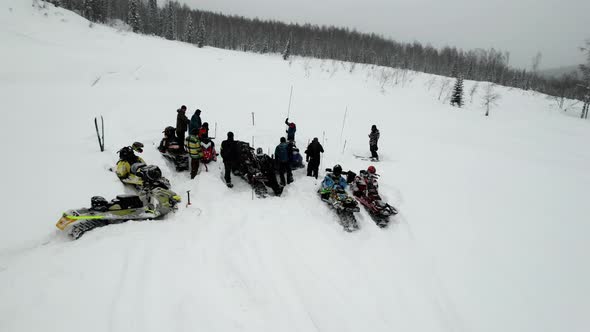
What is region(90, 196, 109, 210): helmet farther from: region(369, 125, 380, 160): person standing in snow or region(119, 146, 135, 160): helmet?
region(369, 125, 380, 160): person standing in snow

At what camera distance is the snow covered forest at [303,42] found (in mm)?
62594

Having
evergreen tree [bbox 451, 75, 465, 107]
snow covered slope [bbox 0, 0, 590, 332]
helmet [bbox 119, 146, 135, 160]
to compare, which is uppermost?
evergreen tree [bbox 451, 75, 465, 107]

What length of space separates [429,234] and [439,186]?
10.5ft

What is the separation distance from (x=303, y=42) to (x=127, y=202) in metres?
75.1

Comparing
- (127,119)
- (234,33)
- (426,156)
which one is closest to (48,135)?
(127,119)

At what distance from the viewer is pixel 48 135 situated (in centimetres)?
997

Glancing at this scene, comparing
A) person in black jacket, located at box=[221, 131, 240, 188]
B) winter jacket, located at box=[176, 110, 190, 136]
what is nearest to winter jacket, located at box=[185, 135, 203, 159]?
person in black jacket, located at box=[221, 131, 240, 188]

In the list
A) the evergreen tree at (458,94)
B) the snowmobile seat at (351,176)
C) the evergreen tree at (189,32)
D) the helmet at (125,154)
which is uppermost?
the evergreen tree at (189,32)

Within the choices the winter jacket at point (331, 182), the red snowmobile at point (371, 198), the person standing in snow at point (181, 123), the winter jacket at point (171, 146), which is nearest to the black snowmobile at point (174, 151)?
the winter jacket at point (171, 146)

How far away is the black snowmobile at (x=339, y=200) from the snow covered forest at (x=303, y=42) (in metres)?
54.3

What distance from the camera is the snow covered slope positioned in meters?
4.56

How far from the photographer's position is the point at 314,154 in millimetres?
9844

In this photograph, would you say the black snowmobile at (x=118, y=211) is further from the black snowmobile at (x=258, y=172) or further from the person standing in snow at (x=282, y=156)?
the person standing in snow at (x=282, y=156)

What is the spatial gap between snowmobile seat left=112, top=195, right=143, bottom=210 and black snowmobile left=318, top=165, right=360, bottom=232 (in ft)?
Result: 15.6
